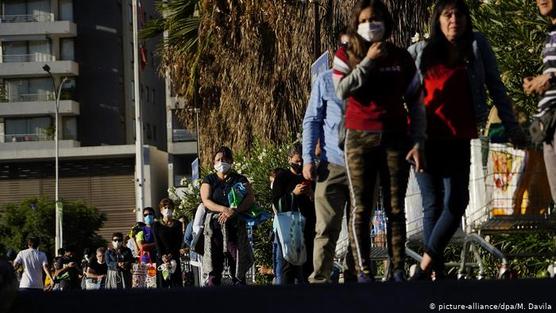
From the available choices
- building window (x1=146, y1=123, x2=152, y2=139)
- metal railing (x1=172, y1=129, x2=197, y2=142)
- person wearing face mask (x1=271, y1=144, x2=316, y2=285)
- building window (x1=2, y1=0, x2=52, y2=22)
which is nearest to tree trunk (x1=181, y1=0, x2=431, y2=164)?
person wearing face mask (x1=271, y1=144, x2=316, y2=285)

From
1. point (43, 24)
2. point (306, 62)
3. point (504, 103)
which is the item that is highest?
point (43, 24)

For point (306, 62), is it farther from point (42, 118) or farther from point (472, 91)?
point (42, 118)

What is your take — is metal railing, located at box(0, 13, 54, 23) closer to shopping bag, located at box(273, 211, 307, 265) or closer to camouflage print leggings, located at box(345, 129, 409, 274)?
shopping bag, located at box(273, 211, 307, 265)

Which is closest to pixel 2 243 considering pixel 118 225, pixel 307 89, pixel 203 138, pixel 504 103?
pixel 118 225

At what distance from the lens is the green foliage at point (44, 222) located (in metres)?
64.1

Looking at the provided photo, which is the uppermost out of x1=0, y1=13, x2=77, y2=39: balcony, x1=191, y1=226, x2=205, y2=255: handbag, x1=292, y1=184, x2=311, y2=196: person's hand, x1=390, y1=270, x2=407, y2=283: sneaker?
x1=0, y1=13, x2=77, y2=39: balcony

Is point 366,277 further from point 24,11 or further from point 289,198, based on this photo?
point 24,11

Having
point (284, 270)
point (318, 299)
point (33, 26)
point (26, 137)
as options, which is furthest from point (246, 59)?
point (33, 26)

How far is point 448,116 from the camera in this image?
312 inches

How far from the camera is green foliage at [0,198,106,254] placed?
64.1m

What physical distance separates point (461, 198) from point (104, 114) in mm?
64841

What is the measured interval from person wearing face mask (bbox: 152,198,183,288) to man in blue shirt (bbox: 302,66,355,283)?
8368 millimetres

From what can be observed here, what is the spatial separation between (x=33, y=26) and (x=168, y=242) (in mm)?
55930

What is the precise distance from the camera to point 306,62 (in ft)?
83.6
